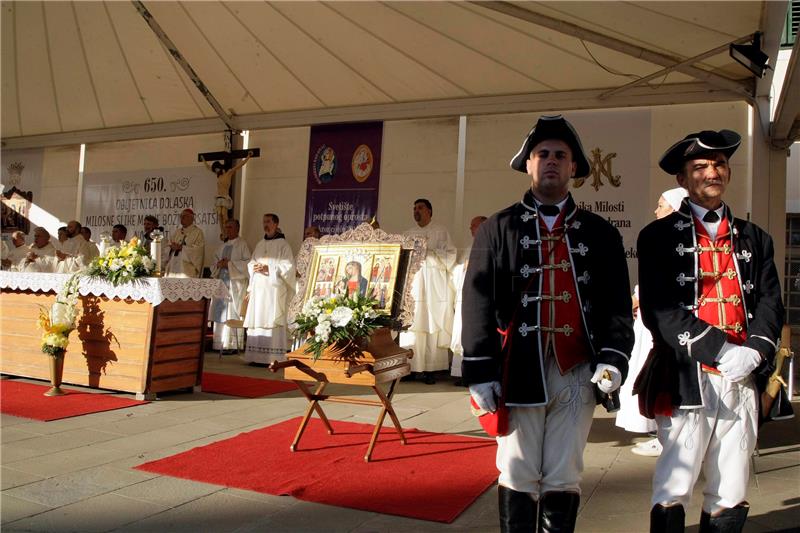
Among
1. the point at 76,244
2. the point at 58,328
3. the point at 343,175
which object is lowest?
the point at 58,328

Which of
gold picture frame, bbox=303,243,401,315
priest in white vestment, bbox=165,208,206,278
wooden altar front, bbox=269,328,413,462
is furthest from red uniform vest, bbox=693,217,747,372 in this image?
priest in white vestment, bbox=165,208,206,278

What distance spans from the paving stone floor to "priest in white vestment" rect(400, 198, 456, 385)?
231 cm

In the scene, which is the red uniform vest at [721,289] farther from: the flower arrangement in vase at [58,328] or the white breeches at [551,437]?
the flower arrangement in vase at [58,328]

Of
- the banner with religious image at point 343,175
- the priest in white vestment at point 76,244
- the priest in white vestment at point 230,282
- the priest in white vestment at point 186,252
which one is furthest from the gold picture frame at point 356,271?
the priest in white vestment at point 76,244

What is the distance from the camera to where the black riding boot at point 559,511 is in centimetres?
230

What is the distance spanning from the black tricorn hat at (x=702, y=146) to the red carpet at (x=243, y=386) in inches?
195

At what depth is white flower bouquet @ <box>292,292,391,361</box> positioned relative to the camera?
14.6 ft

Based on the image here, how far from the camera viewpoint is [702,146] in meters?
2.50

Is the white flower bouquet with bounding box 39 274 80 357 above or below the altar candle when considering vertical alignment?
below

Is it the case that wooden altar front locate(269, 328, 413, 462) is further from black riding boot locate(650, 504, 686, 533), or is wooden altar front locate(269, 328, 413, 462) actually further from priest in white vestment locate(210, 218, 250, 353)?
priest in white vestment locate(210, 218, 250, 353)

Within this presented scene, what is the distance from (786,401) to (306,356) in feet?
9.39

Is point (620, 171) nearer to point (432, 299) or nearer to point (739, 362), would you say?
point (432, 299)

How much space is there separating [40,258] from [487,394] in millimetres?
9277

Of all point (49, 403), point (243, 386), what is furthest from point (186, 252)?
point (49, 403)
